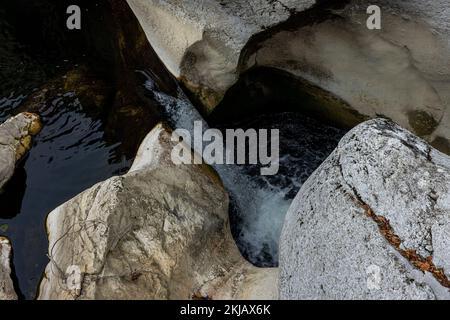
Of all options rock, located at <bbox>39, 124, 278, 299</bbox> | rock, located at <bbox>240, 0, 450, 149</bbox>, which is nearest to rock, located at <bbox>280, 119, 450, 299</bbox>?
rock, located at <bbox>39, 124, 278, 299</bbox>

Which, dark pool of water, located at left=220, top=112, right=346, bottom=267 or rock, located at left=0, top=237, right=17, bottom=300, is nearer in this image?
rock, located at left=0, top=237, right=17, bottom=300

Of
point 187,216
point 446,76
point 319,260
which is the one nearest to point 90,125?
point 187,216

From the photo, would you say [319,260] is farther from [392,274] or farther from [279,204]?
[279,204]

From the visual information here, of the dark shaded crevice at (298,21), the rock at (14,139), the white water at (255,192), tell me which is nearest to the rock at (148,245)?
the white water at (255,192)

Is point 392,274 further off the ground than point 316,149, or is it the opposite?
point 392,274

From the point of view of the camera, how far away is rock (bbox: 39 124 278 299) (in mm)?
3998

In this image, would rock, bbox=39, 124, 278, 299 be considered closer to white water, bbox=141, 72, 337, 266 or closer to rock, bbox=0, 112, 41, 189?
white water, bbox=141, 72, 337, 266

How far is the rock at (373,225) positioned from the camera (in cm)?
323

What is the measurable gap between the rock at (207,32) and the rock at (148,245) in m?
1.36

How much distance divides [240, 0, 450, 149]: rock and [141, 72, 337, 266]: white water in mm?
895

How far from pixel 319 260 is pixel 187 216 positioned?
1520mm

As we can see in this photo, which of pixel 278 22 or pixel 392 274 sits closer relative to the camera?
pixel 392 274

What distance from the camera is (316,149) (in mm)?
6172
